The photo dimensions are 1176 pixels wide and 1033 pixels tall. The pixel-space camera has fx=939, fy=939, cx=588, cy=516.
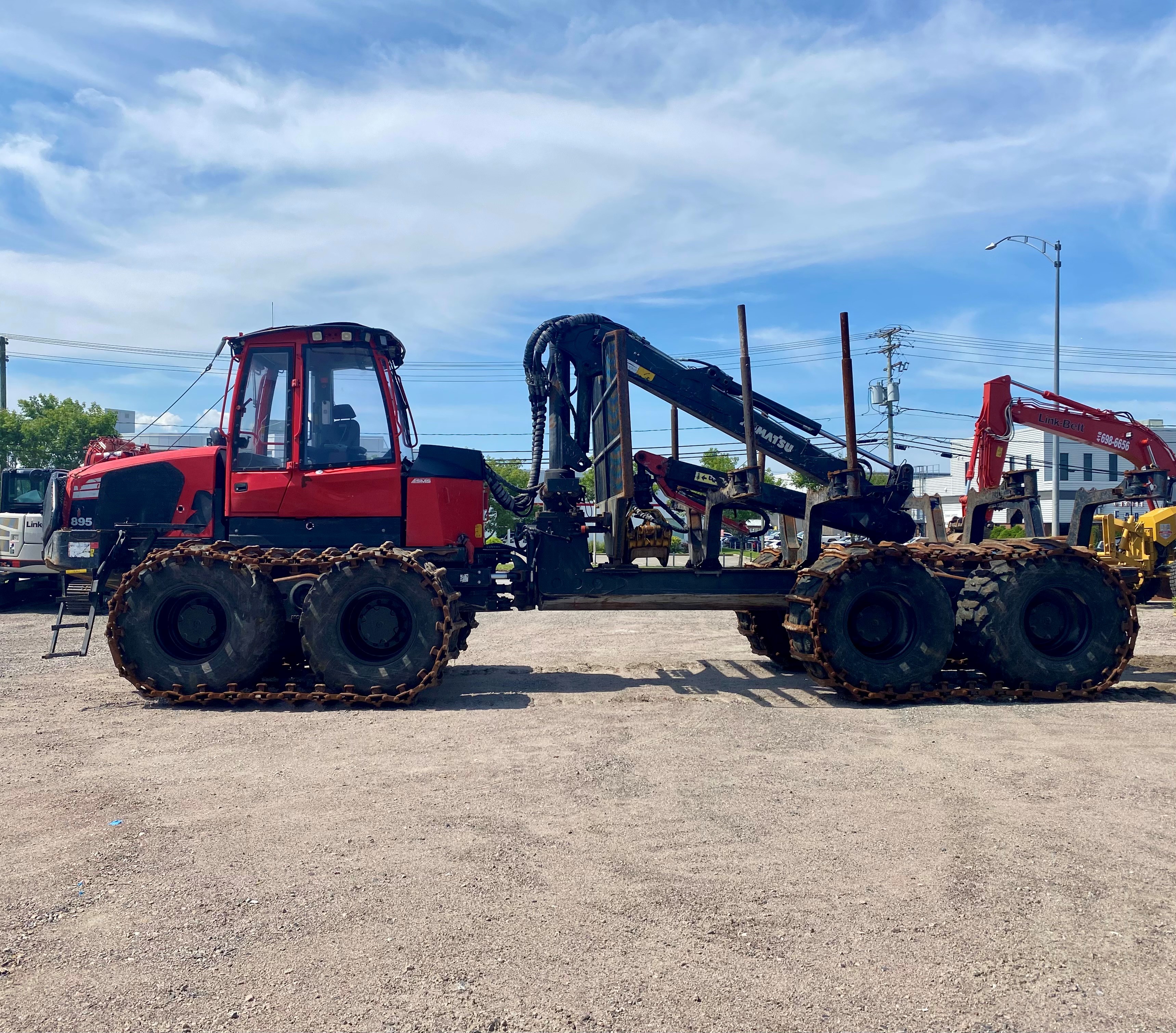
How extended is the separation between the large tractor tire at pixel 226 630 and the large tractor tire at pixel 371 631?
45 cm

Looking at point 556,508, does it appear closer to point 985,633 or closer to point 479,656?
point 479,656

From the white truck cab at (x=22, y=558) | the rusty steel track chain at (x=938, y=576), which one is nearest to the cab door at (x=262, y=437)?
the rusty steel track chain at (x=938, y=576)

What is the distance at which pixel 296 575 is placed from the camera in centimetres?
908

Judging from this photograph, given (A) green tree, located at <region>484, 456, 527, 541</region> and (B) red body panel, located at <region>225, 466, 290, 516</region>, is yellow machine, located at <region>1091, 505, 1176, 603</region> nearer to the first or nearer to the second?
(A) green tree, located at <region>484, 456, 527, 541</region>

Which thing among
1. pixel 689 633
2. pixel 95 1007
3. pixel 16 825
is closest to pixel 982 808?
pixel 95 1007

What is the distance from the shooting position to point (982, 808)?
5.48 meters

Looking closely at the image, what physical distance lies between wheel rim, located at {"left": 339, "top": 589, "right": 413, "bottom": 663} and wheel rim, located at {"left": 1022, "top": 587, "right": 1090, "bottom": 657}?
6.13 meters

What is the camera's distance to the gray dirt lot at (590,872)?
3.41 m

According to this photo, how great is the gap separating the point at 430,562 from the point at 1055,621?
20.7 feet

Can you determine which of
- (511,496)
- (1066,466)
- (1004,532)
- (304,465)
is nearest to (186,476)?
(304,465)

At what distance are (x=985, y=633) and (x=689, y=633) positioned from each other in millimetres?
6742

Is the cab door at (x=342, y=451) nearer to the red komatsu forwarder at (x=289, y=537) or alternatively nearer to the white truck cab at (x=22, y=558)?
the red komatsu forwarder at (x=289, y=537)

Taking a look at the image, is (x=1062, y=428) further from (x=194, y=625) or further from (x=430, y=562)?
(x=194, y=625)

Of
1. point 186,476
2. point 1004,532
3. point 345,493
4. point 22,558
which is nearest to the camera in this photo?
point 345,493
